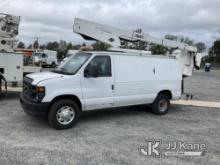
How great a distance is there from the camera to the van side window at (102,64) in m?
6.84

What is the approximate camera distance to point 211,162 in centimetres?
474

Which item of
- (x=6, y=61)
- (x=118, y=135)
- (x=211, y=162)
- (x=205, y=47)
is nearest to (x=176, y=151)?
(x=211, y=162)

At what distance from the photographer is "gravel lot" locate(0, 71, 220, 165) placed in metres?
4.76

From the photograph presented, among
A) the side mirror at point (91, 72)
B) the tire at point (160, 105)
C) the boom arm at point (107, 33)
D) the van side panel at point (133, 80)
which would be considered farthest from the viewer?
the boom arm at point (107, 33)

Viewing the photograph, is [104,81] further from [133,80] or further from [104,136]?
[104,136]

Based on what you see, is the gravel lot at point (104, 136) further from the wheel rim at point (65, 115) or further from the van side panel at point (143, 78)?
the van side panel at point (143, 78)

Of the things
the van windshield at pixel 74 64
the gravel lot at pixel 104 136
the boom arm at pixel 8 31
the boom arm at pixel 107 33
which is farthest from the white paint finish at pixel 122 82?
the boom arm at pixel 8 31

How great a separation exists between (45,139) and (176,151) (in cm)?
282

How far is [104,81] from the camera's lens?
698 cm

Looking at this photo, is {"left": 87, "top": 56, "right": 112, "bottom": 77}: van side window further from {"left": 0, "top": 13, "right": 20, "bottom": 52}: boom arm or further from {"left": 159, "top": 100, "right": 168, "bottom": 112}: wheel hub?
{"left": 0, "top": 13, "right": 20, "bottom": 52}: boom arm

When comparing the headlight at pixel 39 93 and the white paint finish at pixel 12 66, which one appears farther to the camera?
the white paint finish at pixel 12 66

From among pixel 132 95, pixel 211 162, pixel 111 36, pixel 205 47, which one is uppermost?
pixel 205 47

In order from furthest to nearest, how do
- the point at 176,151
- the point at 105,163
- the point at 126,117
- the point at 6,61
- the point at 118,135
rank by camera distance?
the point at 6,61 < the point at 126,117 < the point at 118,135 < the point at 176,151 < the point at 105,163

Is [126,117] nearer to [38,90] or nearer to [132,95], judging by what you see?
[132,95]
